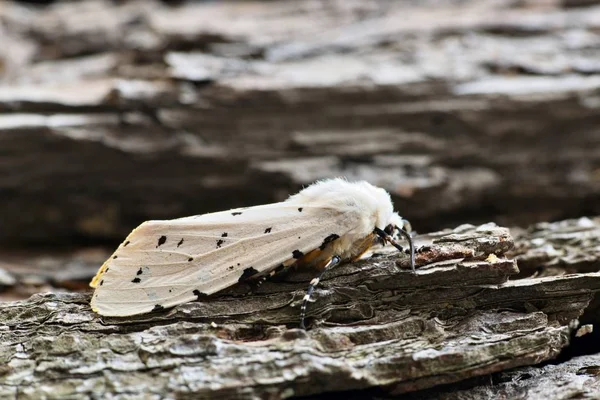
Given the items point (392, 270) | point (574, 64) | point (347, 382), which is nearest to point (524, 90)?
point (574, 64)

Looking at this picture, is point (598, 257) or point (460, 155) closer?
point (598, 257)

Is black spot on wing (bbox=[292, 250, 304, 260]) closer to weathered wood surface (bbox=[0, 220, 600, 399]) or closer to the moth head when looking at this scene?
weathered wood surface (bbox=[0, 220, 600, 399])

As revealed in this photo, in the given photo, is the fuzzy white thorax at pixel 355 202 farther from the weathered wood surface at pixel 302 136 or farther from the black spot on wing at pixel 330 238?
the weathered wood surface at pixel 302 136

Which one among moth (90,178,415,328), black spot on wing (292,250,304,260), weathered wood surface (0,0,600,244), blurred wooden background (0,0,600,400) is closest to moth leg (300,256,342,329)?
moth (90,178,415,328)

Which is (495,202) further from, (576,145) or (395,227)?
(395,227)

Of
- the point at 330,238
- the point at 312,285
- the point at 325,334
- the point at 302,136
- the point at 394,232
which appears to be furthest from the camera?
the point at 302,136

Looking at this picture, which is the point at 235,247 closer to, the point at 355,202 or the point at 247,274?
the point at 247,274

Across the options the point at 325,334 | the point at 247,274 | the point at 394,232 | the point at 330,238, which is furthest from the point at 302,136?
the point at 325,334
